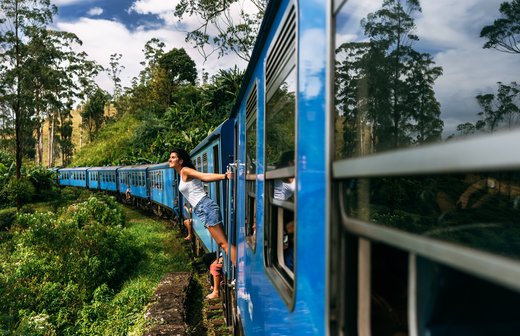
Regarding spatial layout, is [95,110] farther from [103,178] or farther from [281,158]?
[281,158]

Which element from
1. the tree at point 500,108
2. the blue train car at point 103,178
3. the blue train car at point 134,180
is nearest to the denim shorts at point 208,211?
the tree at point 500,108

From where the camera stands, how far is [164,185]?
16438 millimetres

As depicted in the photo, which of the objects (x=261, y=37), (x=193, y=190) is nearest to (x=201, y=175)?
(x=193, y=190)

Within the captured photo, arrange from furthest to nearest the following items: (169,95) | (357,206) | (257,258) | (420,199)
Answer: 1. (169,95)
2. (257,258)
3. (420,199)
4. (357,206)

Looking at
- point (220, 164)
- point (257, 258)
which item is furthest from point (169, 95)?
point (257, 258)

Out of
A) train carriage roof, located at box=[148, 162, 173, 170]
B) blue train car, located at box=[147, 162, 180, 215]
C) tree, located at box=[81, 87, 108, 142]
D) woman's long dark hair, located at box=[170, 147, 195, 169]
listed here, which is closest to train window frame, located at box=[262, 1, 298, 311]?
woman's long dark hair, located at box=[170, 147, 195, 169]

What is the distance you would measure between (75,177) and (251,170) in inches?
1522

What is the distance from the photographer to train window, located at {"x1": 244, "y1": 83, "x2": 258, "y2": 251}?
10.4 feet

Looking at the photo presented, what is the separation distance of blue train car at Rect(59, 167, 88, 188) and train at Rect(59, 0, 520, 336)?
37.1 m

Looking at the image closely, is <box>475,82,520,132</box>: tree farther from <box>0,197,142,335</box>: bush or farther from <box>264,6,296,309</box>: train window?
<box>0,197,142,335</box>: bush

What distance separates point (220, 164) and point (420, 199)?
4.79 metres

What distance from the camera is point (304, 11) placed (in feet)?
5.20

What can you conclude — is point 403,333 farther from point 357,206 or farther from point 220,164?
point 220,164

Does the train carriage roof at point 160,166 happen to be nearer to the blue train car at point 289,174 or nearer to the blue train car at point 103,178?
the blue train car at point 103,178
